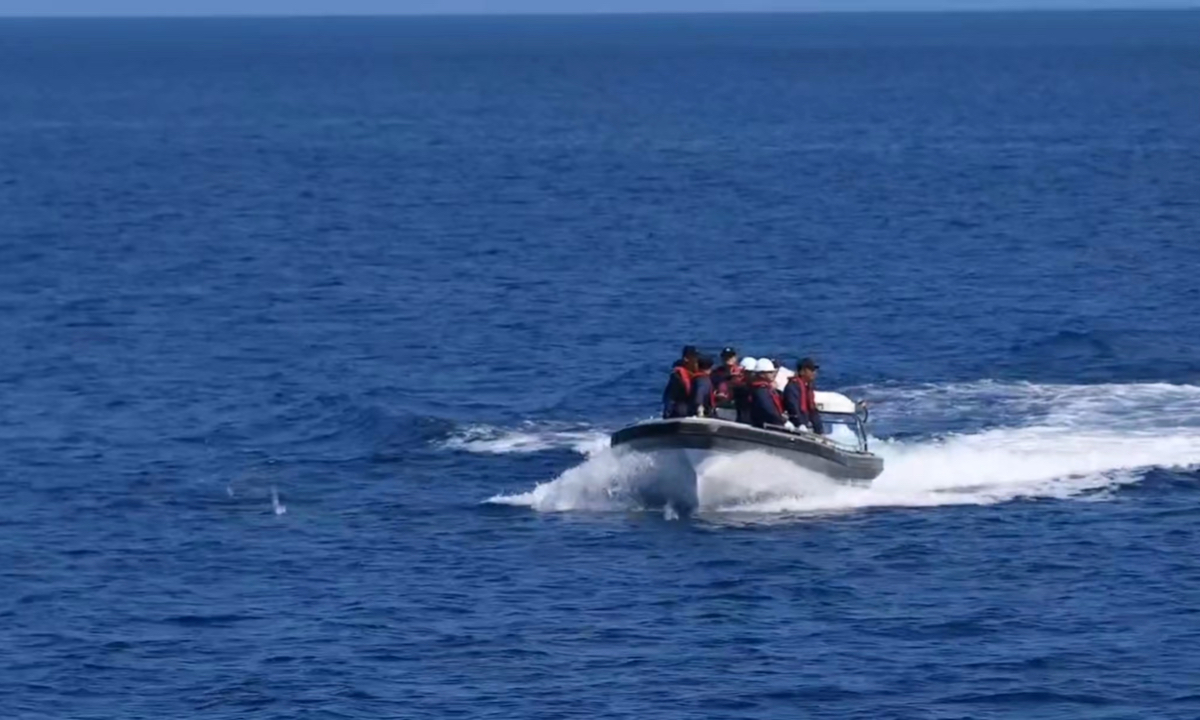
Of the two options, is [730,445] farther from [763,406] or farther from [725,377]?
[725,377]

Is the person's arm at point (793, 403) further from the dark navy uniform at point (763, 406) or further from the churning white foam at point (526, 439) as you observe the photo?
the churning white foam at point (526, 439)

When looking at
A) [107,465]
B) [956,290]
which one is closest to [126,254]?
[956,290]

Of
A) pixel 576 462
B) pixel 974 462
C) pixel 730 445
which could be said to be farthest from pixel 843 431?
pixel 576 462

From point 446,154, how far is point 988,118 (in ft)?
118

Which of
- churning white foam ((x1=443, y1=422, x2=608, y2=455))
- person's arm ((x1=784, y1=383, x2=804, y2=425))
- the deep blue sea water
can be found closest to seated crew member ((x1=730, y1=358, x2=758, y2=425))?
person's arm ((x1=784, y1=383, x2=804, y2=425))

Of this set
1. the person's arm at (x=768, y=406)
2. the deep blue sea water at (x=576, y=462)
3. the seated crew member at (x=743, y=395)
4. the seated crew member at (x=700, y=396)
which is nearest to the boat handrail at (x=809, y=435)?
the person's arm at (x=768, y=406)

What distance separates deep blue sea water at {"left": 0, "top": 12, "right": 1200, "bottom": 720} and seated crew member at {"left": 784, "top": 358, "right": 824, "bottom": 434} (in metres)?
1.22

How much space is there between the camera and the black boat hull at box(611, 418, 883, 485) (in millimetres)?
38312

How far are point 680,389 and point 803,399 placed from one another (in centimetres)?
211

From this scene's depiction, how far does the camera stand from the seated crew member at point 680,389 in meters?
39.1

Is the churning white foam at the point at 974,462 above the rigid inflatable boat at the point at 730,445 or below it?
below

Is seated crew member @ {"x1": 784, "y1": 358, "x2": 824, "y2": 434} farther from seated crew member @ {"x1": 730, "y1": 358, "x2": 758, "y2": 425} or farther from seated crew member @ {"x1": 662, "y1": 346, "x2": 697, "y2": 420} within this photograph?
seated crew member @ {"x1": 662, "y1": 346, "x2": 697, "y2": 420}

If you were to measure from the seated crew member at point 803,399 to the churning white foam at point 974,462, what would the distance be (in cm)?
97

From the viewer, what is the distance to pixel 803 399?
1572 inches
